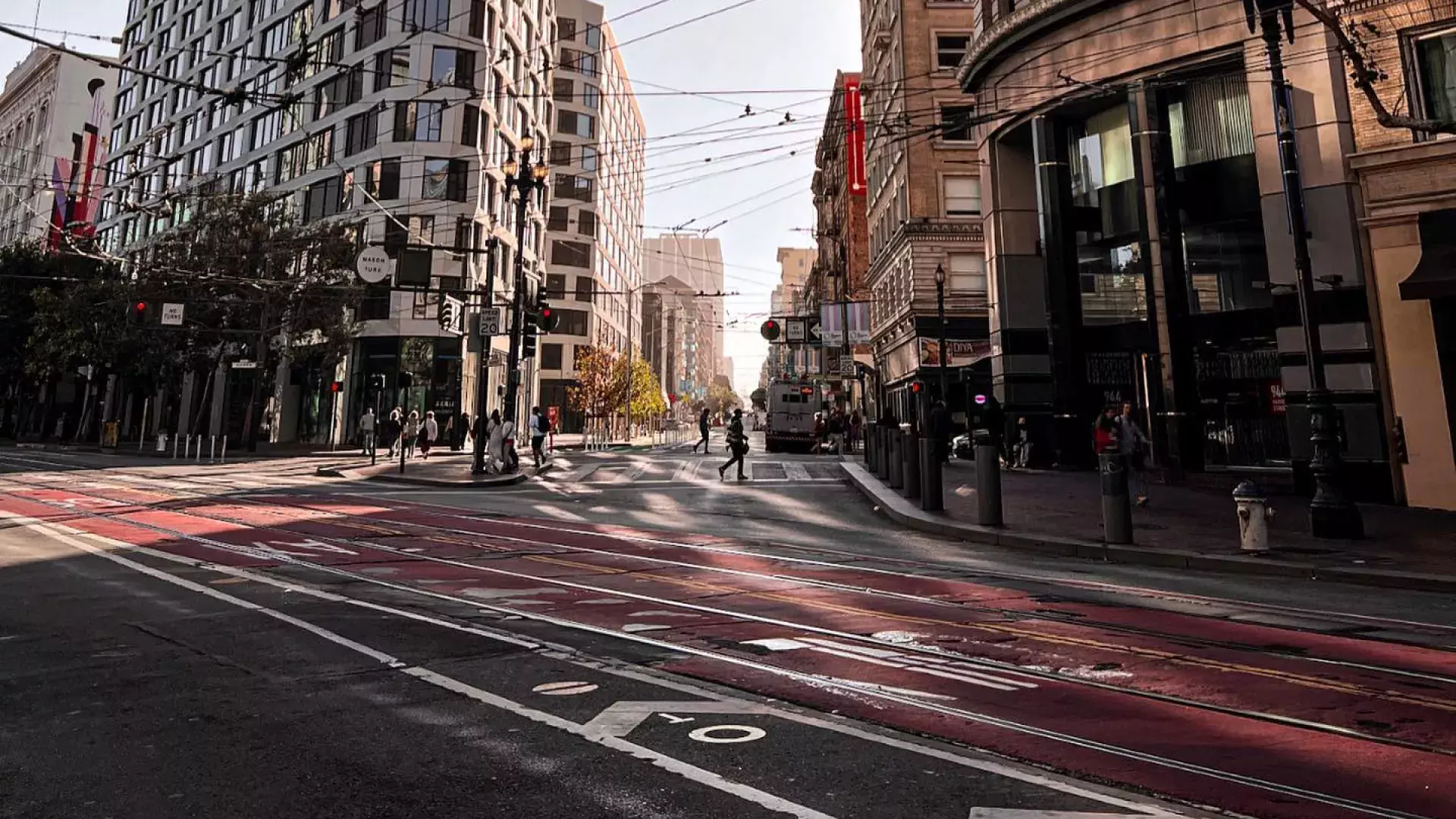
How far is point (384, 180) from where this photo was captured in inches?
1586

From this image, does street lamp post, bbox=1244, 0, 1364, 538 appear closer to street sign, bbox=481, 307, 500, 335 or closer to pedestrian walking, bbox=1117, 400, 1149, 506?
pedestrian walking, bbox=1117, 400, 1149, 506

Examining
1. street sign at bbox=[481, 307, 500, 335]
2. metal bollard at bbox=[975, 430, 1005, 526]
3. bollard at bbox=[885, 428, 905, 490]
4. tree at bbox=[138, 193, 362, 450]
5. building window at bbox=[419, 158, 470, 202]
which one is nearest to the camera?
metal bollard at bbox=[975, 430, 1005, 526]

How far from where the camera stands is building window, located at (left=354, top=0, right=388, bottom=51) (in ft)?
138

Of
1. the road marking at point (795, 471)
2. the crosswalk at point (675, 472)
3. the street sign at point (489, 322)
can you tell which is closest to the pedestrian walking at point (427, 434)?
the crosswalk at point (675, 472)

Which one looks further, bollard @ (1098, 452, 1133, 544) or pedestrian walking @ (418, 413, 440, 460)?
pedestrian walking @ (418, 413, 440, 460)

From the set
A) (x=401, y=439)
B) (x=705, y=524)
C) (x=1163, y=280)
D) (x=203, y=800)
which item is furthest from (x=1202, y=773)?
(x=401, y=439)

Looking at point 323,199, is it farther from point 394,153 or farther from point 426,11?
point 426,11

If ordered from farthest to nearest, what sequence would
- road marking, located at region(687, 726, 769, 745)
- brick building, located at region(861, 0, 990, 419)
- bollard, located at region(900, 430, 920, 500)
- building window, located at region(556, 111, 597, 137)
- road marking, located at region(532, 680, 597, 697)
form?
building window, located at region(556, 111, 597, 137) < brick building, located at region(861, 0, 990, 419) < bollard, located at region(900, 430, 920, 500) < road marking, located at region(532, 680, 597, 697) < road marking, located at region(687, 726, 769, 745)

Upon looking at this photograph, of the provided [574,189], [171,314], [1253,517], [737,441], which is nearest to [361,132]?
[171,314]

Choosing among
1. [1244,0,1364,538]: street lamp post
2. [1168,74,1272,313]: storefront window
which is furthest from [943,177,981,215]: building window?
[1244,0,1364,538]: street lamp post

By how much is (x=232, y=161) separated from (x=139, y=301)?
29656 millimetres

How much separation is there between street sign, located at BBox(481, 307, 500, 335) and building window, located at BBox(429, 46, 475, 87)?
77.2ft

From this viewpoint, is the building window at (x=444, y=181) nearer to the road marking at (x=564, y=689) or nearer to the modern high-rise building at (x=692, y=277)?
the road marking at (x=564, y=689)

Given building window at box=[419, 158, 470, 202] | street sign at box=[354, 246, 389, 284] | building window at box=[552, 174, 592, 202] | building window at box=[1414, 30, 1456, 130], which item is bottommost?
street sign at box=[354, 246, 389, 284]
